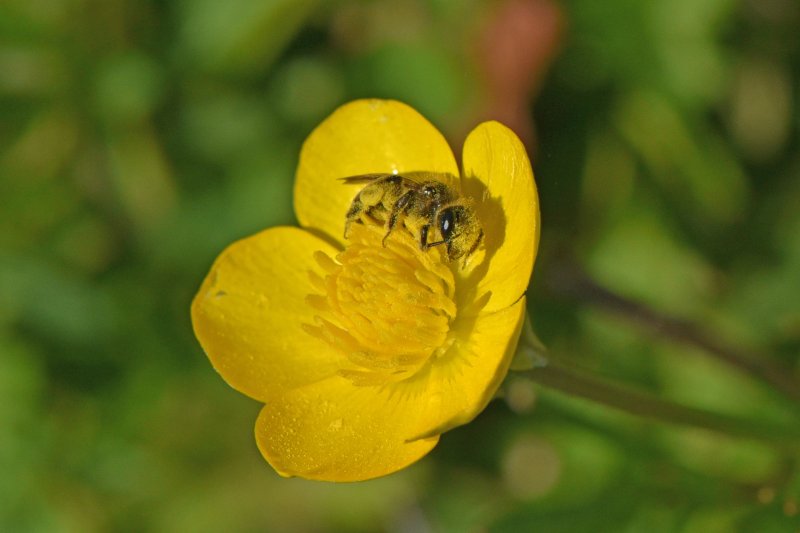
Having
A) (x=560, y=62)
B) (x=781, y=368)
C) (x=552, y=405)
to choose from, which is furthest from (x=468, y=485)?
(x=560, y=62)

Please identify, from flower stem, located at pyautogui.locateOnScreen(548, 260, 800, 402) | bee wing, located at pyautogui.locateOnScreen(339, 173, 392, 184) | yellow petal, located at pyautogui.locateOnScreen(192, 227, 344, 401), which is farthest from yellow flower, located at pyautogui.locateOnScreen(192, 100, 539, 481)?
flower stem, located at pyautogui.locateOnScreen(548, 260, 800, 402)

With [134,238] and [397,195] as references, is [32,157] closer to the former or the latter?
[134,238]

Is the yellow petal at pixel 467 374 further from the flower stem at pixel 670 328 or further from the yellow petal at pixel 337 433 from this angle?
the flower stem at pixel 670 328

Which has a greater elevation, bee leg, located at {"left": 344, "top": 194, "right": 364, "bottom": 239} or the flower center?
bee leg, located at {"left": 344, "top": 194, "right": 364, "bottom": 239}

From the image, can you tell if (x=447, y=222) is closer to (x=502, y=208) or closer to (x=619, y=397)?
(x=502, y=208)

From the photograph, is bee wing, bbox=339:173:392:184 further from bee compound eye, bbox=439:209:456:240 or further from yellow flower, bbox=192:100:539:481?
bee compound eye, bbox=439:209:456:240

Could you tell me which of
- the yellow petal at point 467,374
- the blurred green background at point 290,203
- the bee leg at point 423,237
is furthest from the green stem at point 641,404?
the blurred green background at point 290,203

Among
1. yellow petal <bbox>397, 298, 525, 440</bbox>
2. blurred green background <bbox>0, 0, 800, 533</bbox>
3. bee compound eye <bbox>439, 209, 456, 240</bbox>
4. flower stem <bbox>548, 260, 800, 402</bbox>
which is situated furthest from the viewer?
blurred green background <bbox>0, 0, 800, 533</bbox>

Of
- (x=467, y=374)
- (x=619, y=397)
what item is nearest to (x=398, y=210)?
(x=467, y=374)
